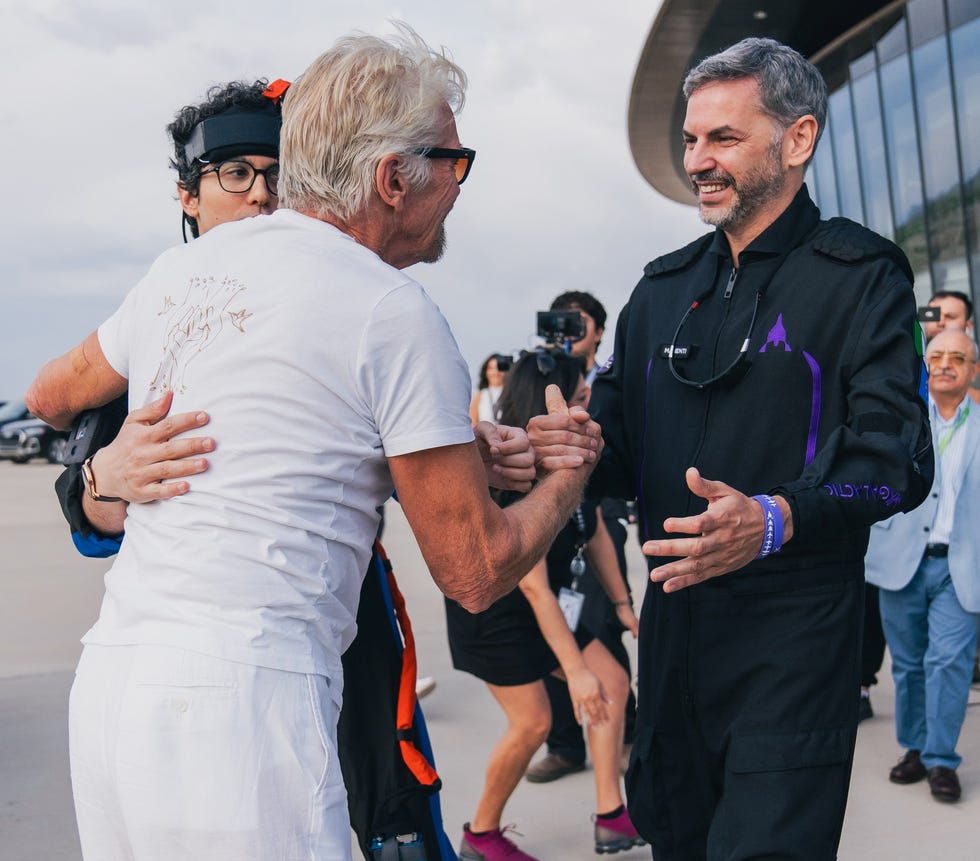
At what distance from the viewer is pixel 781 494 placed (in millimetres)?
2135

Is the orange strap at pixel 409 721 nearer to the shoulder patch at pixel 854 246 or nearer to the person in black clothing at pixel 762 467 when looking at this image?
the person in black clothing at pixel 762 467

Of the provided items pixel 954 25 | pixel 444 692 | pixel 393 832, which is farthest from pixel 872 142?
pixel 393 832

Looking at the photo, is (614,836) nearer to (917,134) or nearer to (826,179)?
(917,134)

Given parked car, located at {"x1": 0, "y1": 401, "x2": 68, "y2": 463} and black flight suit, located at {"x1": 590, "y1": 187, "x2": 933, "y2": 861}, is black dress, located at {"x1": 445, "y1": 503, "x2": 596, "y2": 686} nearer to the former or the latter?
black flight suit, located at {"x1": 590, "y1": 187, "x2": 933, "y2": 861}

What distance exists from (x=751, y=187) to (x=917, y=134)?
1825cm

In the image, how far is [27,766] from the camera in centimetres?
548

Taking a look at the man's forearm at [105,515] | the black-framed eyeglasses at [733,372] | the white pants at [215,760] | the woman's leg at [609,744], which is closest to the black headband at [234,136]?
the man's forearm at [105,515]

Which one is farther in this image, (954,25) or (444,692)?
(954,25)

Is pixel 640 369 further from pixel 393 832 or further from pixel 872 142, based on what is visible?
pixel 872 142

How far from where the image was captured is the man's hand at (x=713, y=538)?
1.97m

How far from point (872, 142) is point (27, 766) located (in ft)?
62.7

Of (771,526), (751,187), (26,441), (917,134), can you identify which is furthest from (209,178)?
(26,441)

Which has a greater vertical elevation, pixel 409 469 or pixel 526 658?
pixel 409 469

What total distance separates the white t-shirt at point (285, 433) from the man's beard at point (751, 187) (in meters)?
1.01
